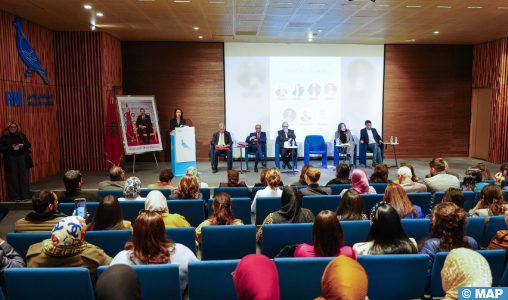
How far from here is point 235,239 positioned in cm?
346

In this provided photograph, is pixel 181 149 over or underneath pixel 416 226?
over

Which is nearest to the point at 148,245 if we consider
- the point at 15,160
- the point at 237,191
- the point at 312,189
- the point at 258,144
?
the point at 312,189

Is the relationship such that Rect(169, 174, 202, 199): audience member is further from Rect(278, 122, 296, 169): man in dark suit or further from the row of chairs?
Rect(278, 122, 296, 169): man in dark suit

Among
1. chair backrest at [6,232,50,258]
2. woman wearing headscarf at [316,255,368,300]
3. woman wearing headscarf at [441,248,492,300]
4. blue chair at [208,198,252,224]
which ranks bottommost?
blue chair at [208,198,252,224]

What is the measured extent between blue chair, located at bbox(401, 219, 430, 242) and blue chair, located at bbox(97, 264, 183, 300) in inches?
79.0

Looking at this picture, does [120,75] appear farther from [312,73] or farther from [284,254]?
[284,254]

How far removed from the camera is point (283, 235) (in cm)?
355

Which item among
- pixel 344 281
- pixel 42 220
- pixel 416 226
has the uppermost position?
pixel 344 281

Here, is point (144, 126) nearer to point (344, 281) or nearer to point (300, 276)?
point (300, 276)

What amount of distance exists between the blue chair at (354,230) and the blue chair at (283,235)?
0.30 m

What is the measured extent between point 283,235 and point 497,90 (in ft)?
35.8

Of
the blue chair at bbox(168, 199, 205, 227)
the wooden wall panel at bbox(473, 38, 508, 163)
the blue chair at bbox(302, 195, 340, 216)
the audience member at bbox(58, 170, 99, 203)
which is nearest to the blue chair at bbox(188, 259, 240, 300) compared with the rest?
the blue chair at bbox(168, 199, 205, 227)

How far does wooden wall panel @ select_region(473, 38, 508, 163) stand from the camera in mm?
11602

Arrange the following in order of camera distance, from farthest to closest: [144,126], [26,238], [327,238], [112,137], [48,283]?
[144,126] → [112,137] → [26,238] → [327,238] → [48,283]
